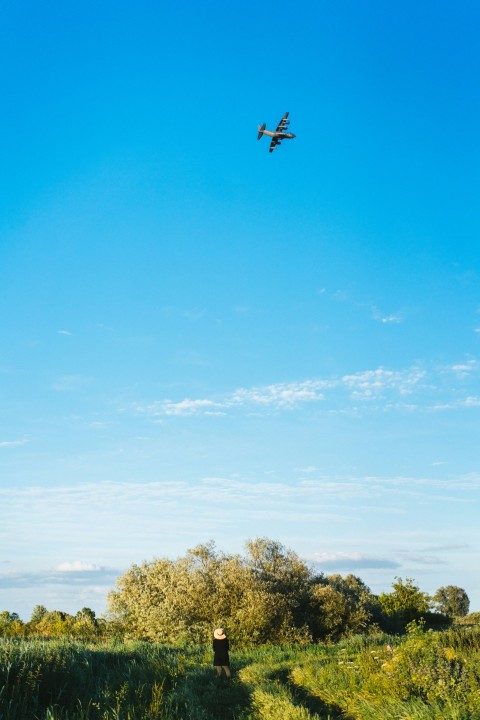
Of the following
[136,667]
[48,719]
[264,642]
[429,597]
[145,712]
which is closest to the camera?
[48,719]

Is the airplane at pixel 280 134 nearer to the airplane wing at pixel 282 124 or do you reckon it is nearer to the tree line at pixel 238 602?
the airplane wing at pixel 282 124

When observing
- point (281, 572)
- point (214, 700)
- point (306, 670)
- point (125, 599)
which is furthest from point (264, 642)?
point (214, 700)

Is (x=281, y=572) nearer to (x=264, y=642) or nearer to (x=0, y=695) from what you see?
(x=264, y=642)

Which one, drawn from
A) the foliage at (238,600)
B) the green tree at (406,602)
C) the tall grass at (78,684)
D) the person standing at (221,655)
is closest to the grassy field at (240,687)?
the tall grass at (78,684)

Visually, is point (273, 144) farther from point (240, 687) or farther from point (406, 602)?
point (406, 602)

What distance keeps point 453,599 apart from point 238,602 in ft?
315

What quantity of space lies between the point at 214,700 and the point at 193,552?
80.2 ft

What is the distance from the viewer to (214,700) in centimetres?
1608

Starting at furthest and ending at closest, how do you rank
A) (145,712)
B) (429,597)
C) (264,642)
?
(429,597), (264,642), (145,712)

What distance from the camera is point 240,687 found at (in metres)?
17.9

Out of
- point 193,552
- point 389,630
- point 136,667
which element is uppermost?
point 193,552

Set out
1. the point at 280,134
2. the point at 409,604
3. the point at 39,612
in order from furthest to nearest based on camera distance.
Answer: the point at 39,612
the point at 409,604
the point at 280,134

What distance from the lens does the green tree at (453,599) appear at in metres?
Answer: 115

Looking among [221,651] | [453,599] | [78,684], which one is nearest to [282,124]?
[221,651]
